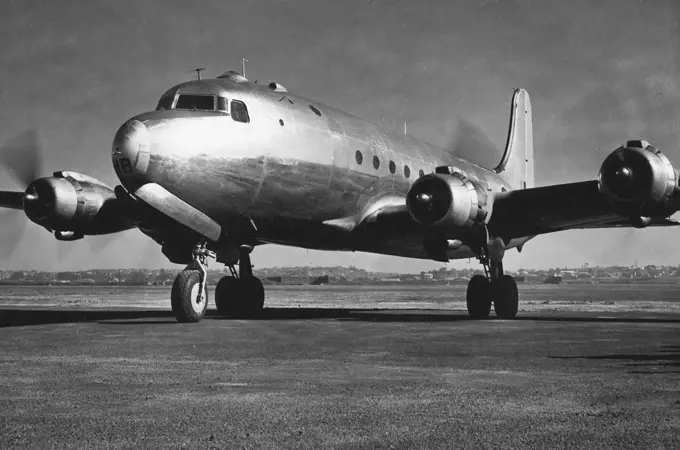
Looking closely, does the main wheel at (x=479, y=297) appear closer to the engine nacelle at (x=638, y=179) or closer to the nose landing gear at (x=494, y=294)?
the nose landing gear at (x=494, y=294)

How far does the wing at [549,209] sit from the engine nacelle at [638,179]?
1.60 ft

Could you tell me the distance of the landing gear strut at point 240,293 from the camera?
65.6 ft

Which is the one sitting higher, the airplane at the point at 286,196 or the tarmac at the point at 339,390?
the airplane at the point at 286,196

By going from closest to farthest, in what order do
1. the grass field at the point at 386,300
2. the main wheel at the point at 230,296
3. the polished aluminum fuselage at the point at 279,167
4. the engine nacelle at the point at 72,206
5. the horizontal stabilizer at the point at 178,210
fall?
the horizontal stabilizer at the point at 178,210, the polished aluminum fuselage at the point at 279,167, the engine nacelle at the point at 72,206, the main wheel at the point at 230,296, the grass field at the point at 386,300

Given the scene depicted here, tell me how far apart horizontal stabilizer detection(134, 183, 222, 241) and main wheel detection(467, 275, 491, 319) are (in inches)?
281

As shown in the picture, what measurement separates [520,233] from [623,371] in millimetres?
10514

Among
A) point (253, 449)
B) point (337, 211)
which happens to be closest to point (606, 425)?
point (253, 449)

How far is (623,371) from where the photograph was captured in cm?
834

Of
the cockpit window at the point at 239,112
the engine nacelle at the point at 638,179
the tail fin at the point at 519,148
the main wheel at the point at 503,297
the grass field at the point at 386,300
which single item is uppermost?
the tail fin at the point at 519,148

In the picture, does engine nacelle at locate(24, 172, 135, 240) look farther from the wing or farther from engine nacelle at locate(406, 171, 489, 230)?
the wing

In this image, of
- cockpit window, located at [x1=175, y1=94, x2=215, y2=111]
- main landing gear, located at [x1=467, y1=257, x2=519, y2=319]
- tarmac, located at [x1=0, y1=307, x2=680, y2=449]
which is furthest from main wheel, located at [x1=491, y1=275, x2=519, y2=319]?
cockpit window, located at [x1=175, y1=94, x2=215, y2=111]

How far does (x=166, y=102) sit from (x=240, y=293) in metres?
6.29

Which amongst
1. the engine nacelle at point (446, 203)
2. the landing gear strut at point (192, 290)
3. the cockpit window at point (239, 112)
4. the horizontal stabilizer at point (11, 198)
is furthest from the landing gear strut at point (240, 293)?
the horizontal stabilizer at point (11, 198)

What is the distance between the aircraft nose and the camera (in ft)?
45.0
